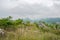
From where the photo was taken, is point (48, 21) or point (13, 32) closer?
point (13, 32)

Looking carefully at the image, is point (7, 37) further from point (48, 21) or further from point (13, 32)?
point (48, 21)

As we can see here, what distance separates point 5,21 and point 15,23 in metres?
0.76

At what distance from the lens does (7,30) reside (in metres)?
8.74

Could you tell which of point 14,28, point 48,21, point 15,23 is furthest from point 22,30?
point 48,21

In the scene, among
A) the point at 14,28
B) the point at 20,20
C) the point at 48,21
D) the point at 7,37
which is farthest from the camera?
the point at 48,21

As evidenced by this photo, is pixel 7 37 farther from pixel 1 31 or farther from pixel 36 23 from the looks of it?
pixel 36 23

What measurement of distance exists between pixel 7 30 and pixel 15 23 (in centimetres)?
123

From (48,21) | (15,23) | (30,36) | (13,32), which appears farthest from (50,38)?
(48,21)

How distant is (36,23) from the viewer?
11086 millimetres

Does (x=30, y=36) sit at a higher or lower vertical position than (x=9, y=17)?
lower

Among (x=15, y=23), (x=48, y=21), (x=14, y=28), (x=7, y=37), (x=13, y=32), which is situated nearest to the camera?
(x=7, y=37)

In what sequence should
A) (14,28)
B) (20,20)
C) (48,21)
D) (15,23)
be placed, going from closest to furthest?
1. (14,28)
2. (15,23)
3. (20,20)
4. (48,21)

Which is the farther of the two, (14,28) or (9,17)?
(9,17)

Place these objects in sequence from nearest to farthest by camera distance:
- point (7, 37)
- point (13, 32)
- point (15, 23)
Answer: point (7, 37)
point (13, 32)
point (15, 23)
